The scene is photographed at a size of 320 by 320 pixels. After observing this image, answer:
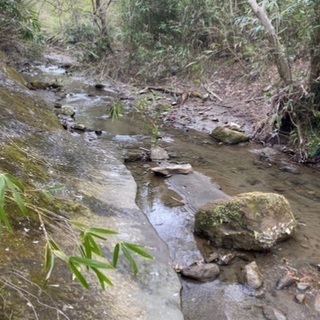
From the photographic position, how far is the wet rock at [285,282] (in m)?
3.29

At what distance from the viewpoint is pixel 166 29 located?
1188 cm

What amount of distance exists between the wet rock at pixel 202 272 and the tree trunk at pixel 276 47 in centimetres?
412

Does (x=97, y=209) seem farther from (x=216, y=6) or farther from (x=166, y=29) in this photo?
(x=166, y=29)

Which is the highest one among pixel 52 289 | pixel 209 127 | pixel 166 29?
pixel 166 29

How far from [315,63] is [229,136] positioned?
6.43 feet

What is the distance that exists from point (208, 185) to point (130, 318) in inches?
111

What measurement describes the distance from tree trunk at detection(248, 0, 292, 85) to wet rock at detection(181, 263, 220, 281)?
4.12 metres

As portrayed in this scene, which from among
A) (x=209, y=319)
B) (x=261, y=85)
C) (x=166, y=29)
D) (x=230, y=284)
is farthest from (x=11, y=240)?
(x=166, y=29)

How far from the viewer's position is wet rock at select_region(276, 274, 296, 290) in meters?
3.29

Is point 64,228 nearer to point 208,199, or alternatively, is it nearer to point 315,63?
point 208,199

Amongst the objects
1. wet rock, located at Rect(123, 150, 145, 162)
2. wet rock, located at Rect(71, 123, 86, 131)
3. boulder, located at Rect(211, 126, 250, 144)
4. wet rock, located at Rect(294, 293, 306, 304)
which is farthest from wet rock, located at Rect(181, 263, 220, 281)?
wet rock, located at Rect(71, 123, 86, 131)

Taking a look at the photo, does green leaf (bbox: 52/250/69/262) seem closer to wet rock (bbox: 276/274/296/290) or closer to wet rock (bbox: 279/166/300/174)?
wet rock (bbox: 276/274/296/290)

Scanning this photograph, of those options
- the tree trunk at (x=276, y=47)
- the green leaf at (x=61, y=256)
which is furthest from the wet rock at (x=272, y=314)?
the tree trunk at (x=276, y=47)

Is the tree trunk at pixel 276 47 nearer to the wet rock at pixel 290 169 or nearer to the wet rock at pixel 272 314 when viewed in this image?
the wet rock at pixel 290 169
